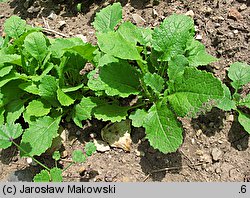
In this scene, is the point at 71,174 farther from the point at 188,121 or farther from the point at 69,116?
the point at 188,121

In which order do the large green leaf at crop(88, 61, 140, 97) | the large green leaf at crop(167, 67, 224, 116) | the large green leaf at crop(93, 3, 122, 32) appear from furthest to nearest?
1. the large green leaf at crop(93, 3, 122, 32)
2. the large green leaf at crop(88, 61, 140, 97)
3. the large green leaf at crop(167, 67, 224, 116)

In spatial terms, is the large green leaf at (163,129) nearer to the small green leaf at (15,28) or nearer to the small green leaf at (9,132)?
the small green leaf at (9,132)

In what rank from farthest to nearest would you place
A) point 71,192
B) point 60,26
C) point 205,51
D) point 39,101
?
point 60,26 < point 205,51 < point 39,101 < point 71,192

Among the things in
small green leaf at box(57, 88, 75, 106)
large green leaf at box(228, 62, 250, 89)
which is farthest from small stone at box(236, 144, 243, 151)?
small green leaf at box(57, 88, 75, 106)

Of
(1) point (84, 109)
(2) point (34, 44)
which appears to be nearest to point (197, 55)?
(1) point (84, 109)

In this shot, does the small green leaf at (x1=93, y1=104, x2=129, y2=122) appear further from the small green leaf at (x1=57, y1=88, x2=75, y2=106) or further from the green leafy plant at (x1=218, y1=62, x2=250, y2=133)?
the green leafy plant at (x1=218, y1=62, x2=250, y2=133)

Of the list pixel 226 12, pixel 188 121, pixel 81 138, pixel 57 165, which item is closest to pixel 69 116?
pixel 81 138

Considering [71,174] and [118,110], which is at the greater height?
[118,110]
